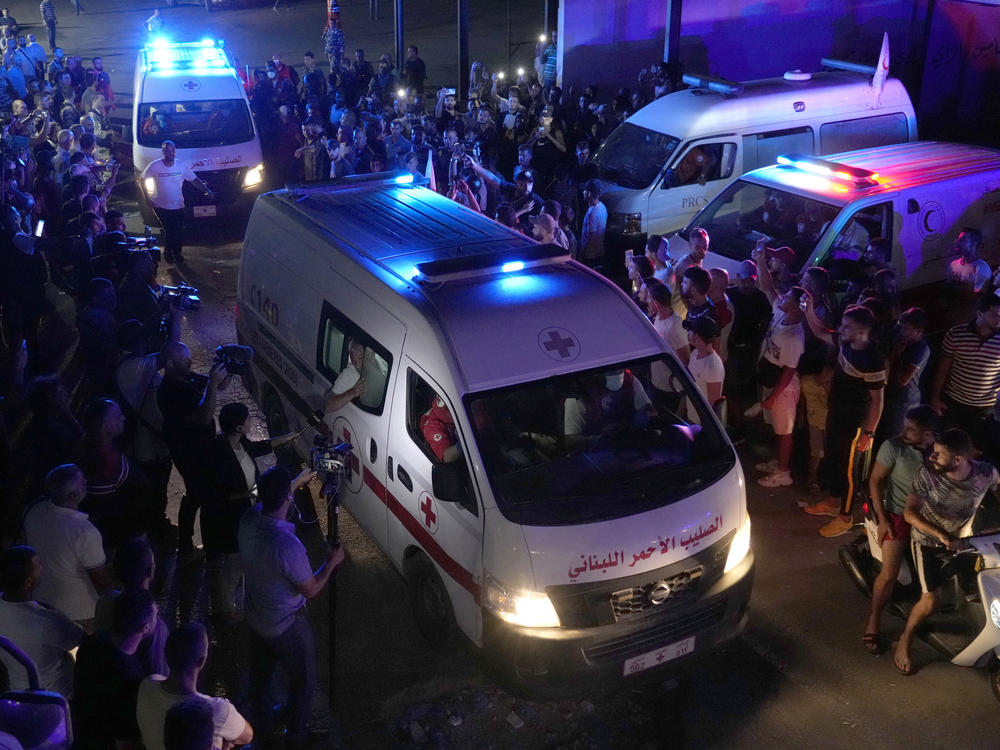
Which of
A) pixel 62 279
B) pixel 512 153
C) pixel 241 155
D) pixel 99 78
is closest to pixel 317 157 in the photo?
pixel 241 155

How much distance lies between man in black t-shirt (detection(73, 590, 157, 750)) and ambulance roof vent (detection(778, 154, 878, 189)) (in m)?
7.90

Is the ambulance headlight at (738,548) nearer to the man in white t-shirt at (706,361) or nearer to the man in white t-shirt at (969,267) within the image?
the man in white t-shirt at (706,361)

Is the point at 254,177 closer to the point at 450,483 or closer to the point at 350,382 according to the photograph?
the point at 350,382

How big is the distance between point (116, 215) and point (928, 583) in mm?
8729

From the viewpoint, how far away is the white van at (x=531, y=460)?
4.92 m

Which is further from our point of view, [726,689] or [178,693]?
[726,689]

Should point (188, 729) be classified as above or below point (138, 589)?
above

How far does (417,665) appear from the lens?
5.70m

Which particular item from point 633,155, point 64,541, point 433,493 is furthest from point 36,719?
point 633,155

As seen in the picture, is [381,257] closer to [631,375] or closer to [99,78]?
[631,375]

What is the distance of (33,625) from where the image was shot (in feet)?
13.5

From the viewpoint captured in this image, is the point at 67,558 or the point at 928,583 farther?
the point at 928,583

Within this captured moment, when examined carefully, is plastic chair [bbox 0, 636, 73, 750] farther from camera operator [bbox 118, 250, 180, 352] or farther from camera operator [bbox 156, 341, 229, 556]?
camera operator [bbox 118, 250, 180, 352]

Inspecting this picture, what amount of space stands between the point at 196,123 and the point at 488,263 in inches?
390
